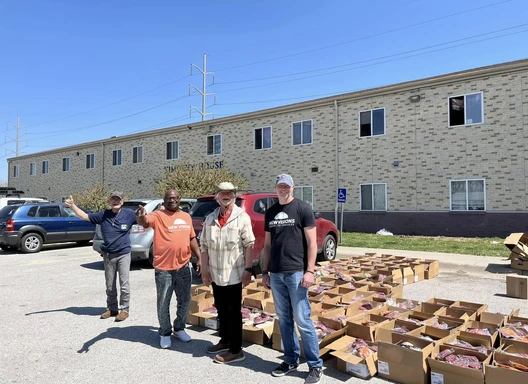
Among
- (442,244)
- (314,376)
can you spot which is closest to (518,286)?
(314,376)

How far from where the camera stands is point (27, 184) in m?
41.8

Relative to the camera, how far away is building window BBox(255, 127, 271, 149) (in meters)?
23.1

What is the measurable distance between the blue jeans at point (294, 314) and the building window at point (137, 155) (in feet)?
91.1

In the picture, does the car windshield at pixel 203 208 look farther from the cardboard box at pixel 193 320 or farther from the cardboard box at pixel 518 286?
the cardboard box at pixel 518 286

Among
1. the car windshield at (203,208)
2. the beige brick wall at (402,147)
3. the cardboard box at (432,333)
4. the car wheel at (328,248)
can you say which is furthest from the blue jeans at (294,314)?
the beige brick wall at (402,147)

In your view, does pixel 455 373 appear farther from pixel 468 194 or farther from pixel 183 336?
pixel 468 194

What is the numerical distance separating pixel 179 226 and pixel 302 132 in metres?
17.3

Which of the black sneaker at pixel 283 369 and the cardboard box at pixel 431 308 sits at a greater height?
the cardboard box at pixel 431 308

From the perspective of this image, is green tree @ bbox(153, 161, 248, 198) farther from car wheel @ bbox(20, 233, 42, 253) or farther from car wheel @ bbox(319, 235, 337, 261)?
car wheel @ bbox(319, 235, 337, 261)

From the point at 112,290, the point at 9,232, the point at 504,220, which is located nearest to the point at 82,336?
the point at 112,290

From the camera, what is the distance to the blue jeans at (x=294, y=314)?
12.6 feet

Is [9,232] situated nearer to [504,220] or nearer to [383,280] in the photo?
[383,280]

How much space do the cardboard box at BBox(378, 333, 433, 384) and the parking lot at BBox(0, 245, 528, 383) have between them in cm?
13

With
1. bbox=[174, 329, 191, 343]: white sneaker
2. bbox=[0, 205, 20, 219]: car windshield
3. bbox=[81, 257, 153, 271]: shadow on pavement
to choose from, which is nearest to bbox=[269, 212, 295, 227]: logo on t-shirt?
bbox=[174, 329, 191, 343]: white sneaker
